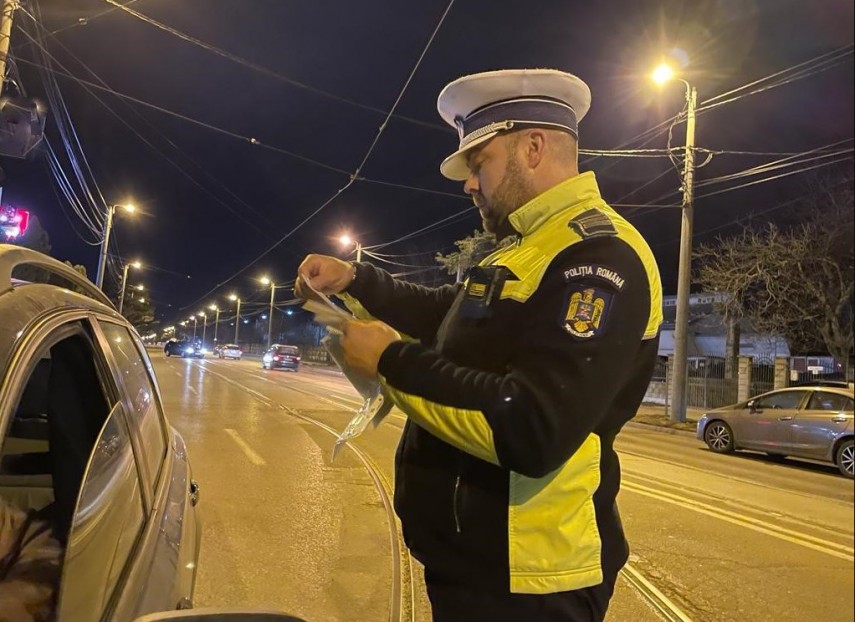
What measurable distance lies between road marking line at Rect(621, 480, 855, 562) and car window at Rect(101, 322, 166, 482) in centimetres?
459

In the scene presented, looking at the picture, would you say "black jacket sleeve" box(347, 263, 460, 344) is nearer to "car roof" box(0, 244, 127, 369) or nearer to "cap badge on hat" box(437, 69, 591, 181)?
"cap badge on hat" box(437, 69, 591, 181)

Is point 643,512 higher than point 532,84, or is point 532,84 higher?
point 532,84

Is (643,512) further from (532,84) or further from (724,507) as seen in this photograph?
(532,84)

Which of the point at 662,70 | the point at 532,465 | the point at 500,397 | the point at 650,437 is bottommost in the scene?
the point at 650,437

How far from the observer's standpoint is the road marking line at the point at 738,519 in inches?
202

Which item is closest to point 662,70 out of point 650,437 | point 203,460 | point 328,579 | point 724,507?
point 650,437

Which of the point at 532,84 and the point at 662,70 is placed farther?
the point at 662,70

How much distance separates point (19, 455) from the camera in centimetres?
261

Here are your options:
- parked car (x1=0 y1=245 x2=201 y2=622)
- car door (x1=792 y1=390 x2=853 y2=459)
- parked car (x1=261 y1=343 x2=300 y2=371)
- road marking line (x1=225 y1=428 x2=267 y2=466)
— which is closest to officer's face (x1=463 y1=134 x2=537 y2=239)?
parked car (x1=0 y1=245 x2=201 y2=622)

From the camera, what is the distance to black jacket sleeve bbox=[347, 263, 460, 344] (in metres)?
2.21

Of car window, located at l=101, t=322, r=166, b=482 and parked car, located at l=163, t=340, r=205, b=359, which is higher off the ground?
car window, located at l=101, t=322, r=166, b=482

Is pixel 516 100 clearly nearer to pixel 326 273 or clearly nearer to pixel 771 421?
pixel 326 273

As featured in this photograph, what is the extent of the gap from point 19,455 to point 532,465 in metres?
2.33

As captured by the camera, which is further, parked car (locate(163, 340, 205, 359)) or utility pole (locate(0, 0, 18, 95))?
parked car (locate(163, 340, 205, 359))
